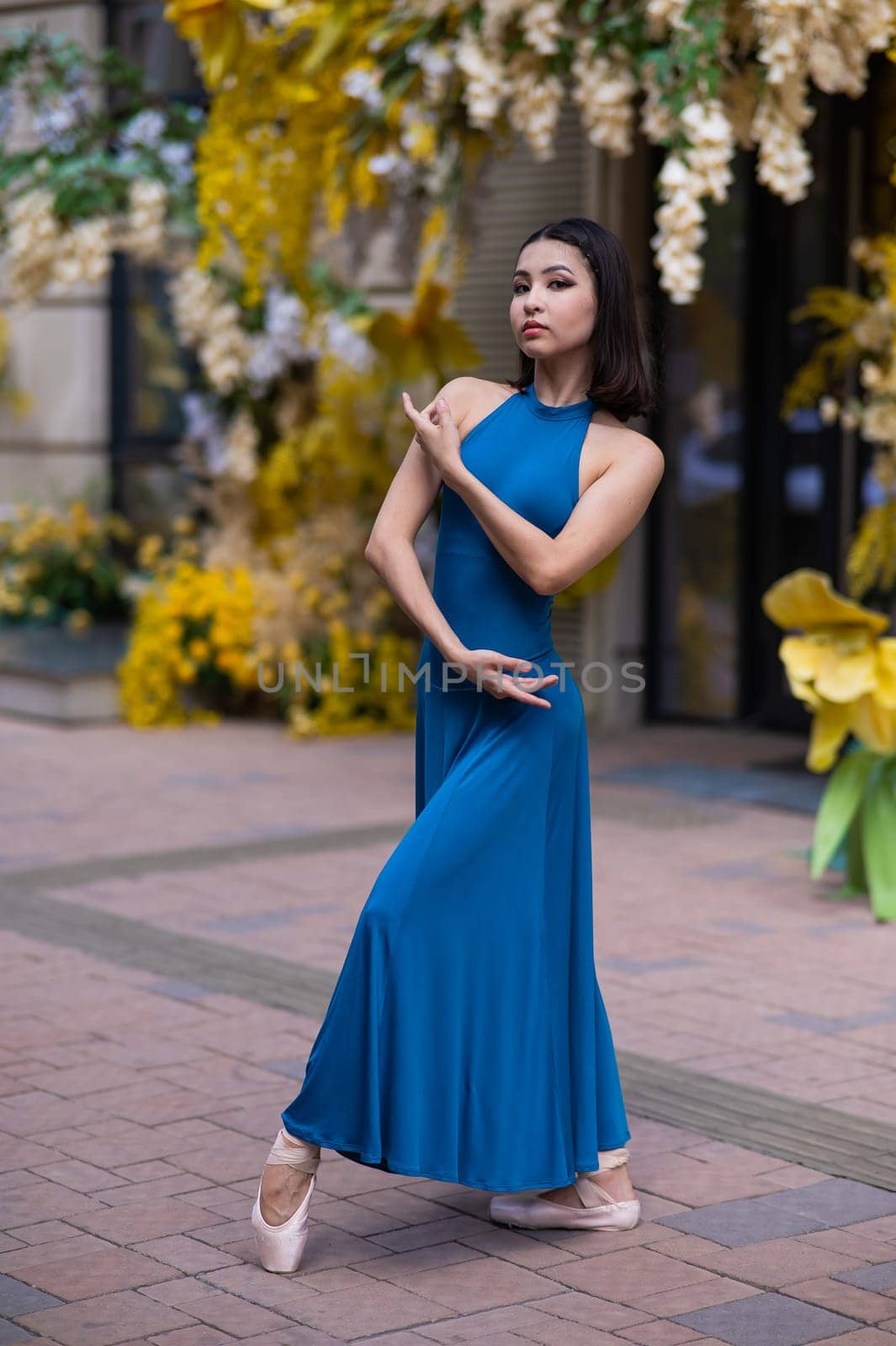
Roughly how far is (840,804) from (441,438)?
10.5 feet

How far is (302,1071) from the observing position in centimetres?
478

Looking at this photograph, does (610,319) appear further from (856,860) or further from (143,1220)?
(856,860)

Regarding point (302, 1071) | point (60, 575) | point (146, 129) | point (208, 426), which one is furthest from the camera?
point (60, 575)

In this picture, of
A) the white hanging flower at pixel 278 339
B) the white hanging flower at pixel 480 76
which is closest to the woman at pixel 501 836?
the white hanging flower at pixel 480 76

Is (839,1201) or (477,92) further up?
(477,92)

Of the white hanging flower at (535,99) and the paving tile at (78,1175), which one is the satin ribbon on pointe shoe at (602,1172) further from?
the white hanging flower at (535,99)

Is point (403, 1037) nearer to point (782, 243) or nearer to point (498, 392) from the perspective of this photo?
point (498, 392)

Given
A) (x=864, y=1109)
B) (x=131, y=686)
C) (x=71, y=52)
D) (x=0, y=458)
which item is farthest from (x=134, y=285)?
(x=864, y=1109)

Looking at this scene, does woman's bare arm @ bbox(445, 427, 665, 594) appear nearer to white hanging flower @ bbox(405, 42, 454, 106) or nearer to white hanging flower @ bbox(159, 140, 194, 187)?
white hanging flower @ bbox(405, 42, 454, 106)

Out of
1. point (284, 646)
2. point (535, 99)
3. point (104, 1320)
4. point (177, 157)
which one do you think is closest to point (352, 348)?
point (177, 157)

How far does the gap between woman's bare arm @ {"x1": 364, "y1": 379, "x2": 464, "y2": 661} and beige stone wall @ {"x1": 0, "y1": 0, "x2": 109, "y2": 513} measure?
885cm

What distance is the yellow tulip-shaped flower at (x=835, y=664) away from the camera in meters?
6.40

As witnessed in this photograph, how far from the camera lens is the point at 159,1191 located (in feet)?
13.2

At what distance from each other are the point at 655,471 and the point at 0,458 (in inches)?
394
